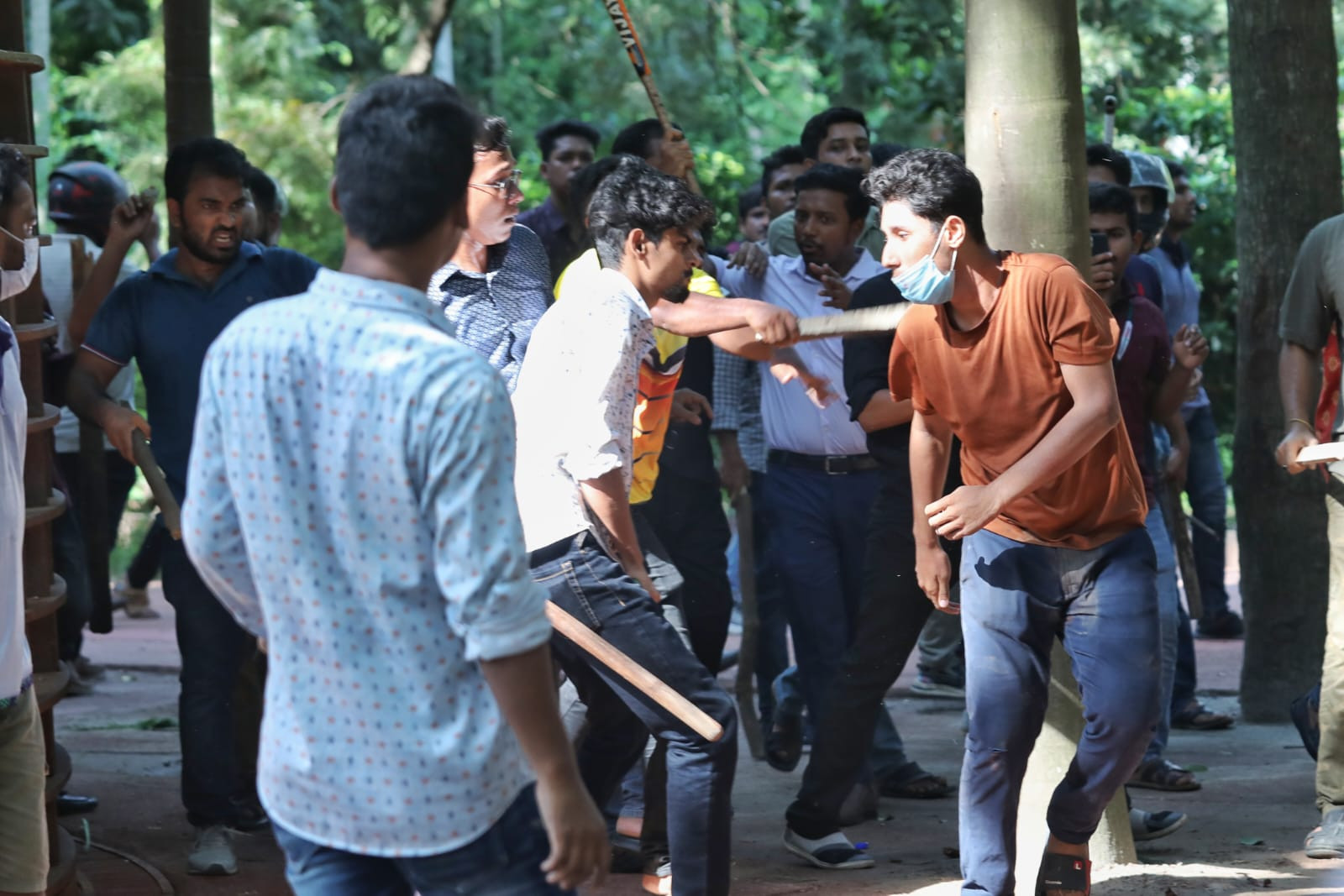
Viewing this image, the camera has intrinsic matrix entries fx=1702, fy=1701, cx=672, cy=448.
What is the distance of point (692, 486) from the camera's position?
6309mm

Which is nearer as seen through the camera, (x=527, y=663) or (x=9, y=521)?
(x=527, y=663)

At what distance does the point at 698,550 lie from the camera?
6.24 meters

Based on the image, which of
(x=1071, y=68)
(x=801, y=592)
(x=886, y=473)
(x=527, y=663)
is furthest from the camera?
(x=801, y=592)

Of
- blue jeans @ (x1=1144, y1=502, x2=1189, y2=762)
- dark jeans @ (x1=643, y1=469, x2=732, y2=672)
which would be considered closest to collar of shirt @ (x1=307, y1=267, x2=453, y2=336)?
dark jeans @ (x1=643, y1=469, x2=732, y2=672)

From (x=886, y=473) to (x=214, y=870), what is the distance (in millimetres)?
2456

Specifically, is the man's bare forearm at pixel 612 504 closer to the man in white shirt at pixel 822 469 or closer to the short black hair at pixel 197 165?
the man in white shirt at pixel 822 469

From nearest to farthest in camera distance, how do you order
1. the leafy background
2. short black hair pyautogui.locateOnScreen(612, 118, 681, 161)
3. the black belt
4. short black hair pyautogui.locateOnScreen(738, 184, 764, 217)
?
the black belt
short black hair pyautogui.locateOnScreen(612, 118, 681, 161)
short black hair pyautogui.locateOnScreen(738, 184, 764, 217)
the leafy background

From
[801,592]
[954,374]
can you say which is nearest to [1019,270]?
[954,374]

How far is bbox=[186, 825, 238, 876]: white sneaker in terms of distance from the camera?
527 centimetres

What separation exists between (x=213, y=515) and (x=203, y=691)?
9.45 ft

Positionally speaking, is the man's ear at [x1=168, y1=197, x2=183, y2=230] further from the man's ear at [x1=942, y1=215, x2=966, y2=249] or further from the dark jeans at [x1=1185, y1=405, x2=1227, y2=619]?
the dark jeans at [x1=1185, y1=405, x2=1227, y2=619]

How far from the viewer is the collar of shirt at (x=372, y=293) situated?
8.37 ft

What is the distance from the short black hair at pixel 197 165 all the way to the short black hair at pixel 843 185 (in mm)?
2026

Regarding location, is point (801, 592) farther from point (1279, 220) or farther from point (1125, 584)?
point (1279, 220)
